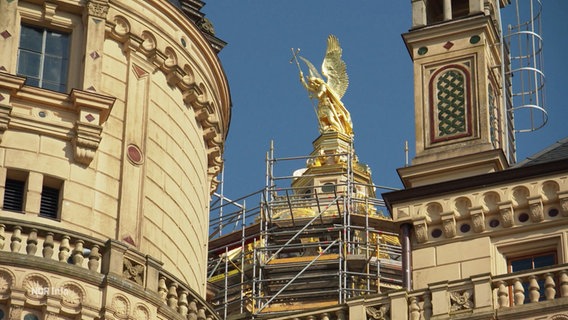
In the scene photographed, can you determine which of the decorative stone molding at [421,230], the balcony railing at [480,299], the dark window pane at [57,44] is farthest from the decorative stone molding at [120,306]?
the dark window pane at [57,44]

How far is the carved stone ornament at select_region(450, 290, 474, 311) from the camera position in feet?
106

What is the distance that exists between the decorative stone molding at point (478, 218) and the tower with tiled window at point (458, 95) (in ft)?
4.30

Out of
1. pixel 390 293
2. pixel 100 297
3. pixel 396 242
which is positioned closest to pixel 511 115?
pixel 390 293

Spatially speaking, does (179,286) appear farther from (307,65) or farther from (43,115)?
(307,65)

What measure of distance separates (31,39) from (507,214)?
32.4 ft

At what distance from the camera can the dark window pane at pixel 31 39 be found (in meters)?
36.8

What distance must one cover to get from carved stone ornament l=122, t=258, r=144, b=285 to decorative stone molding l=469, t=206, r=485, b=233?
241 inches

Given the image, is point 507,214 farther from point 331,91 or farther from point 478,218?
point 331,91

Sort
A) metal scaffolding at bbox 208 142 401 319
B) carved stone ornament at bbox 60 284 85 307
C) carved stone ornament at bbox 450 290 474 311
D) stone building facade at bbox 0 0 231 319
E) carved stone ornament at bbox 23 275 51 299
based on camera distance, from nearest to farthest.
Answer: carved stone ornament at bbox 450 290 474 311, carved stone ornament at bbox 23 275 51 299, carved stone ornament at bbox 60 284 85 307, stone building facade at bbox 0 0 231 319, metal scaffolding at bbox 208 142 401 319

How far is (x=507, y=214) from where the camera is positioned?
34.6 metres

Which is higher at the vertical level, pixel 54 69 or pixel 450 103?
pixel 54 69

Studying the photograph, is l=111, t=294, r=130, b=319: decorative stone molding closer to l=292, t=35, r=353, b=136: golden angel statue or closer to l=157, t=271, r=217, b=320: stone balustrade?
l=157, t=271, r=217, b=320: stone balustrade

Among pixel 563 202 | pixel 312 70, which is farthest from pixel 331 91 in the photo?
pixel 563 202

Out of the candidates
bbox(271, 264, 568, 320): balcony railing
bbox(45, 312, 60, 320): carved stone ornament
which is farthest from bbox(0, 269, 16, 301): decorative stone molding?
bbox(271, 264, 568, 320): balcony railing
